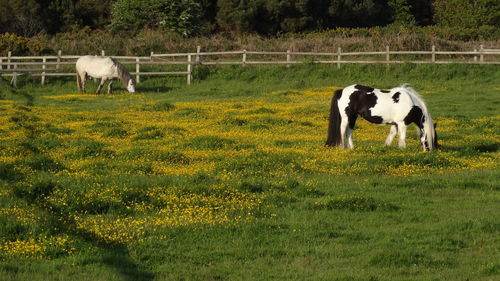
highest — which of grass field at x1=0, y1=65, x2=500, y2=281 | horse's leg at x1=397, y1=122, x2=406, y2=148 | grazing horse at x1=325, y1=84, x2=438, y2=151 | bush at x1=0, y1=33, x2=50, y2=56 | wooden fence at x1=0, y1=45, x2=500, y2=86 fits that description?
bush at x1=0, y1=33, x2=50, y2=56

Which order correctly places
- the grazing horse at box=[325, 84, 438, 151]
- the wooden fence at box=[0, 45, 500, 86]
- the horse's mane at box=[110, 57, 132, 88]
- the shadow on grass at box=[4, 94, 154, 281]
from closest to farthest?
the shadow on grass at box=[4, 94, 154, 281] < the grazing horse at box=[325, 84, 438, 151] < the horse's mane at box=[110, 57, 132, 88] < the wooden fence at box=[0, 45, 500, 86]

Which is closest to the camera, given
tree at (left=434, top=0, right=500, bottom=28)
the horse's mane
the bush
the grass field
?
the grass field

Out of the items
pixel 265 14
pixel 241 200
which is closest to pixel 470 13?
pixel 265 14

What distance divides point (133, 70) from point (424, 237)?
33.8m

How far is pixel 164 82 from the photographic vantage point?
39.1 metres

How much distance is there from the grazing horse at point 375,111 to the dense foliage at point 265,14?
4537 centimetres

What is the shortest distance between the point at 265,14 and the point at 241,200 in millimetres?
63558

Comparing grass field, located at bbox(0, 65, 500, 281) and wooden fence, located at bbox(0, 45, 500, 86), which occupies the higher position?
wooden fence, located at bbox(0, 45, 500, 86)

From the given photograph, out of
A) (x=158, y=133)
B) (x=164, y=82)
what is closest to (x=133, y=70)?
(x=164, y=82)

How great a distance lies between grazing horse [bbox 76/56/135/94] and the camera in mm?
Answer: 35375

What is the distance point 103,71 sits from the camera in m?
35.6

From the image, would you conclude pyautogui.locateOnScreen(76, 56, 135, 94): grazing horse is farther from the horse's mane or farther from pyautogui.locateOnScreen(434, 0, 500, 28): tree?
pyautogui.locateOnScreen(434, 0, 500, 28): tree

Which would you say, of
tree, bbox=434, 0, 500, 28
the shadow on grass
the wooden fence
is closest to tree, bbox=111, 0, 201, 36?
the wooden fence

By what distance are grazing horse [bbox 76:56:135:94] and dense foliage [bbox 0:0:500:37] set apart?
25.5 meters
